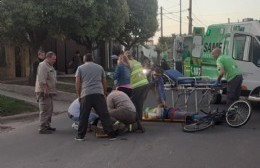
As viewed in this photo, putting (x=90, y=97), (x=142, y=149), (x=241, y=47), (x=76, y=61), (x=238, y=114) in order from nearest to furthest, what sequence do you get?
1. (x=142, y=149)
2. (x=90, y=97)
3. (x=238, y=114)
4. (x=241, y=47)
5. (x=76, y=61)

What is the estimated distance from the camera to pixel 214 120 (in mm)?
10719

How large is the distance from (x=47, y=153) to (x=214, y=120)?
3966 millimetres

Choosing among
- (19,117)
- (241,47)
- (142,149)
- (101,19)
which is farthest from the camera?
(101,19)

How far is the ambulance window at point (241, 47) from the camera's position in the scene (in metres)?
13.7

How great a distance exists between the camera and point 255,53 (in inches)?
535

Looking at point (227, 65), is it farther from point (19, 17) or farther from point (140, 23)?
point (140, 23)

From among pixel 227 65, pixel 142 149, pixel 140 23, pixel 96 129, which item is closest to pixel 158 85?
pixel 227 65

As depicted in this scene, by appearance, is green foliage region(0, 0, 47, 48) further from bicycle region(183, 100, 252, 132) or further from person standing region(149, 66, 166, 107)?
bicycle region(183, 100, 252, 132)

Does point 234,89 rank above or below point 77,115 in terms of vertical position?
above

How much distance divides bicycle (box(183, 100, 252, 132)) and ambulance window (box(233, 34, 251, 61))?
3166 mm

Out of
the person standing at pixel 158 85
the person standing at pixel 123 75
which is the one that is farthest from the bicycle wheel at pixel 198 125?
the person standing at pixel 158 85

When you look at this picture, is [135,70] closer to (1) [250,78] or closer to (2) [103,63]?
(1) [250,78]

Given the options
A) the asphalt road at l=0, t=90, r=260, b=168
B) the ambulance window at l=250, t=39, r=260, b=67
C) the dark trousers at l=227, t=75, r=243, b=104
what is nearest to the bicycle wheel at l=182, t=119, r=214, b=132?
the asphalt road at l=0, t=90, r=260, b=168

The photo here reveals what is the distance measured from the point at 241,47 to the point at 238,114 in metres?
3.52
